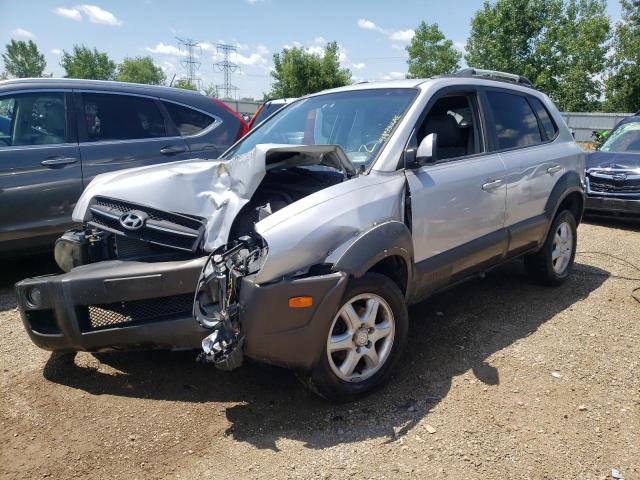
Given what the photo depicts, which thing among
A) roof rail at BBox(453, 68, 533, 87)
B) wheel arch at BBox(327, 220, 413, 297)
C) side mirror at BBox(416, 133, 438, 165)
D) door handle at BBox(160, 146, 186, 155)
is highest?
roof rail at BBox(453, 68, 533, 87)

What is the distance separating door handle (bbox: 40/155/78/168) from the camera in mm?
4633

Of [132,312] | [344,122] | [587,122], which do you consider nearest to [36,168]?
[132,312]

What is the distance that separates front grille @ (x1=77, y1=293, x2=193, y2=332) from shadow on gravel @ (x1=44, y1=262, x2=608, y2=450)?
1.74 ft

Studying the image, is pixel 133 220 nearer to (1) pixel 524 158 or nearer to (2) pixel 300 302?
(2) pixel 300 302

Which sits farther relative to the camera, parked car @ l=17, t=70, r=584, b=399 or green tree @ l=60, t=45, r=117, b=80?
green tree @ l=60, t=45, r=117, b=80

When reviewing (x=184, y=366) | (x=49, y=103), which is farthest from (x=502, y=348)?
(x=49, y=103)

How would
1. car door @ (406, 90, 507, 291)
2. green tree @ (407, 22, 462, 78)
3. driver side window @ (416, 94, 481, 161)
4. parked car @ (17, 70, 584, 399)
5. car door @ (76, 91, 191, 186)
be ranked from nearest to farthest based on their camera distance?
parked car @ (17, 70, 584, 399), car door @ (406, 90, 507, 291), driver side window @ (416, 94, 481, 161), car door @ (76, 91, 191, 186), green tree @ (407, 22, 462, 78)

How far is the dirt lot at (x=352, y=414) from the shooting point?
2463mm

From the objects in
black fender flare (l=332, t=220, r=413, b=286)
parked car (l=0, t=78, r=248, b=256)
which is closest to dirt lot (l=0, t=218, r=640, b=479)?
black fender flare (l=332, t=220, r=413, b=286)

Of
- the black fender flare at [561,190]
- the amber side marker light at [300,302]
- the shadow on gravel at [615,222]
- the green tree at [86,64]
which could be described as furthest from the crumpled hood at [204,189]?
the green tree at [86,64]

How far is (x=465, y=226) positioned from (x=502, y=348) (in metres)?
0.92

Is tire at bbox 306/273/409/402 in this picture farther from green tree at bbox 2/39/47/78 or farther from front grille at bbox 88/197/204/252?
green tree at bbox 2/39/47/78

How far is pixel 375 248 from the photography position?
2.83 meters

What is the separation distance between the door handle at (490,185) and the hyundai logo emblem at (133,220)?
2427 mm
